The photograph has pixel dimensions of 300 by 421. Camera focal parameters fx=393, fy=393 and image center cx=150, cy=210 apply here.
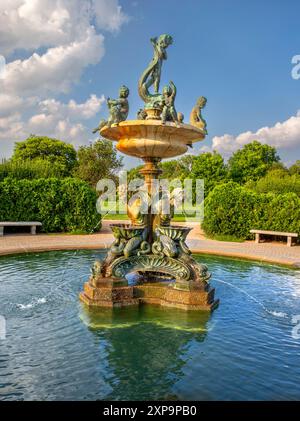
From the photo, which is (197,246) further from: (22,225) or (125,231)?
(22,225)

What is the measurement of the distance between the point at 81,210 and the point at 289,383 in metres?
15.0

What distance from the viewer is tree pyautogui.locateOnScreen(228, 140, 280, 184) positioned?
166 ft

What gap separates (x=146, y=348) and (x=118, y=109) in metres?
4.70

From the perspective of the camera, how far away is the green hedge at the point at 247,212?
16797 millimetres

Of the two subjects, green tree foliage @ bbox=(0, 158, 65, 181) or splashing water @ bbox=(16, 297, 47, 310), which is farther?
green tree foliage @ bbox=(0, 158, 65, 181)

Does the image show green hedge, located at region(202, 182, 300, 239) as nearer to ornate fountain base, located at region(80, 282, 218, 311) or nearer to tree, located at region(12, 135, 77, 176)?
ornate fountain base, located at region(80, 282, 218, 311)

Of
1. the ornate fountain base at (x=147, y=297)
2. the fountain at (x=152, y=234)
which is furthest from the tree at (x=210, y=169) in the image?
the ornate fountain base at (x=147, y=297)

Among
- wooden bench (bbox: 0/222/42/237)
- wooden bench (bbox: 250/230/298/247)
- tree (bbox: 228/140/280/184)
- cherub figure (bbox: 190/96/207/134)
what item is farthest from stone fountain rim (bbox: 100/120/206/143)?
tree (bbox: 228/140/280/184)

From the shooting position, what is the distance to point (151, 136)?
7809 millimetres

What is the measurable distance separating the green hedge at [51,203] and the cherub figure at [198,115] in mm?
10804

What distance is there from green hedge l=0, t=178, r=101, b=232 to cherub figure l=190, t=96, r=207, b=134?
425 inches

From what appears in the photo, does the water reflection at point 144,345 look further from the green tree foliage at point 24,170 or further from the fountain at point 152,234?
the green tree foliage at point 24,170
